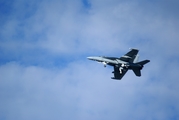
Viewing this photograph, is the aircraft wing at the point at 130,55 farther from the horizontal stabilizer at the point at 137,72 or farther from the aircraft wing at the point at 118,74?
the aircraft wing at the point at 118,74

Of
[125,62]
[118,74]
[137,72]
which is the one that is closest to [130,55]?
[125,62]

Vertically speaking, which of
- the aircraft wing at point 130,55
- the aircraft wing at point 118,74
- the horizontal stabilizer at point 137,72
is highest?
the aircraft wing at point 130,55

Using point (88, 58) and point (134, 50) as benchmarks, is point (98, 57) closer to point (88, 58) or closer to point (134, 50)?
point (88, 58)

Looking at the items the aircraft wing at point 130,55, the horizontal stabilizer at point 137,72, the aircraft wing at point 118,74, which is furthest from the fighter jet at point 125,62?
the aircraft wing at point 118,74

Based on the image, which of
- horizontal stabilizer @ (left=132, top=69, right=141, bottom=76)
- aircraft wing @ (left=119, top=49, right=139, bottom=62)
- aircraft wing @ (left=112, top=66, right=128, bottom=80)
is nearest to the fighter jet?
aircraft wing @ (left=119, top=49, right=139, bottom=62)

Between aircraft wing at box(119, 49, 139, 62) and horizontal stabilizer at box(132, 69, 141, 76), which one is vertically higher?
aircraft wing at box(119, 49, 139, 62)

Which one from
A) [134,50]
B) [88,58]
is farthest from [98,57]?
[134,50]

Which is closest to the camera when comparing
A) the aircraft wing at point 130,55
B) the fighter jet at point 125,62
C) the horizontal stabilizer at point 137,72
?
the fighter jet at point 125,62

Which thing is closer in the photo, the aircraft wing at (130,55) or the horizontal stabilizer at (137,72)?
the aircraft wing at (130,55)

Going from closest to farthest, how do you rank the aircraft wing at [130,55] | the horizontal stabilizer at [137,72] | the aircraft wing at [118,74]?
the aircraft wing at [130,55]
the horizontal stabilizer at [137,72]
the aircraft wing at [118,74]

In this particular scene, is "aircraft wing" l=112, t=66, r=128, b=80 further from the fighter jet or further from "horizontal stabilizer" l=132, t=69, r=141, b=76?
"horizontal stabilizer" l=132, t=69, r=141, b=76

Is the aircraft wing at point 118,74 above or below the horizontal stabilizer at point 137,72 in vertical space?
above

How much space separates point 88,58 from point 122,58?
11506mm

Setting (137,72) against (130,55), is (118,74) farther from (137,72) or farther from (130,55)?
(130,55)
